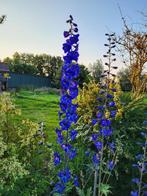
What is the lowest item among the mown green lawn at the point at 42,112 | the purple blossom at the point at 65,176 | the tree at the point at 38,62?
the mown green lawn at the point at 42,112

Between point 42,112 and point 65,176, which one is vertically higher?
point 65,176

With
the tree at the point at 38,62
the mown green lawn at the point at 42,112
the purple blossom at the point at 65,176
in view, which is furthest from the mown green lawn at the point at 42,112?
the tree at the point at 38,62

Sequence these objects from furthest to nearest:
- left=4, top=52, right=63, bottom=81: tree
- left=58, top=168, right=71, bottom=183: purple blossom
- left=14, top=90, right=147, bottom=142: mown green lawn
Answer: left=4, top=52, right=63, bottom=81: tree
left=14, top=90, right=147, bottom=142: mown green lawn
left=58, top=168, right=71, bottom=183: purple blossom

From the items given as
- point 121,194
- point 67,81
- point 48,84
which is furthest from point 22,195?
point 48,84

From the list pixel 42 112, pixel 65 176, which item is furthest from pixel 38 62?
pixel 65 176

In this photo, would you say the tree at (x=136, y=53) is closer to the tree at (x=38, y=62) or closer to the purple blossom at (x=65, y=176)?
the purple blossom at (x=65, y=176)

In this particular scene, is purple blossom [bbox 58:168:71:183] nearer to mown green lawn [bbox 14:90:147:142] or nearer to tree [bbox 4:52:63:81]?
mown green lawn [bbox 14:90:147:142]

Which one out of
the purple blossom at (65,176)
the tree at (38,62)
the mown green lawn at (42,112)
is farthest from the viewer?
the tree at (38,62)

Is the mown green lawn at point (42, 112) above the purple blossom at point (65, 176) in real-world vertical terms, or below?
below

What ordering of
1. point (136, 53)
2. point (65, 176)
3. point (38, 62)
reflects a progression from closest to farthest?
point (65, 176), point (136, 53), point (38, 62)

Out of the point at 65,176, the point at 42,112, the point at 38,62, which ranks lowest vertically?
the point at 42,112

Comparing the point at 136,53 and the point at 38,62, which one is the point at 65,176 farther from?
the point at 38,62

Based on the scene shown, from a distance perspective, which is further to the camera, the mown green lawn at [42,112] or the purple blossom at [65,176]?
the mown green lawn at [42,112]

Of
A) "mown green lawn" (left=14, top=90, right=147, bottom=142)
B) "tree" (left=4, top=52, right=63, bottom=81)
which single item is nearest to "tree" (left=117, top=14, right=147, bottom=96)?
"mown green lawn" (left=14, top=90, right=147, bottom=142)
